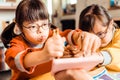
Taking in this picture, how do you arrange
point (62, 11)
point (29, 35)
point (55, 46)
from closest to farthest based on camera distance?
point (55, 46), point (29, 35), point (62, 11)

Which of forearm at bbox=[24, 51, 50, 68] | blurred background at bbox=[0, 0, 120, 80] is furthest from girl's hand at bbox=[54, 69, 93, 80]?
blurred background at bbox=[0, 0, 120, 80]

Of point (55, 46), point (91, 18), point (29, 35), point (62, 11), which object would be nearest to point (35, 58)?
point (55, 46)

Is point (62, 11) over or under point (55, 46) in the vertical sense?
under

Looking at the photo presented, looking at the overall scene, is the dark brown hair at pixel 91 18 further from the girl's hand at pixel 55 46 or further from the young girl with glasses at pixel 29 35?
the girl's hand at pixel 55 46

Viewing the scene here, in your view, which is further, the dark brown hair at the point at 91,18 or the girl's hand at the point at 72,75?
the dark brown hair at the point at 91,18

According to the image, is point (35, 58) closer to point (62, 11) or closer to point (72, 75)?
point (72, 75)

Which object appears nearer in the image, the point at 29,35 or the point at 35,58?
the point at 35,58

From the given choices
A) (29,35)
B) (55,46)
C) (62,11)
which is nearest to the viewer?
(55,46)

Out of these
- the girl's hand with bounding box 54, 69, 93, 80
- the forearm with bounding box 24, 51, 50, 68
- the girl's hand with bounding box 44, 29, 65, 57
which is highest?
the girl's hand with bounding box 44, 29, 65, 57

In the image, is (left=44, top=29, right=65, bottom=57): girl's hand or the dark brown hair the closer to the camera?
(left=44, top=29, right=65, bottom=57): girl's hand

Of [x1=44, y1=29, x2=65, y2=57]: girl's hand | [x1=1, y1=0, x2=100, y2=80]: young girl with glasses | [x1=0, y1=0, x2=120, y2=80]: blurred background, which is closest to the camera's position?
[x1=44, y1=29, x2=65, y2=57]: girl's hand

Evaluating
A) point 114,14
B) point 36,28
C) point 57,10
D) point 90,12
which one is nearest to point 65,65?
point 36,28

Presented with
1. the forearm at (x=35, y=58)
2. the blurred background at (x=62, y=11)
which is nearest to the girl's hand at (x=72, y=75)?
the forearm at (x=35, y=58)

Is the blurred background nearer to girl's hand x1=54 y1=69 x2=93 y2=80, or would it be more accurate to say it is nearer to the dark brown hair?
the dark brown hair
